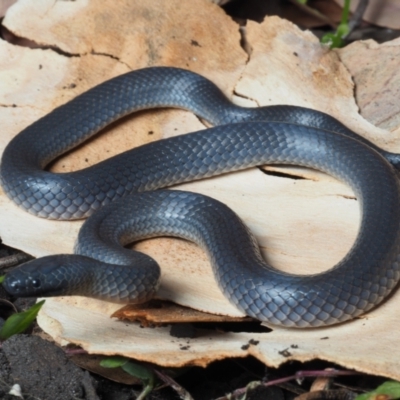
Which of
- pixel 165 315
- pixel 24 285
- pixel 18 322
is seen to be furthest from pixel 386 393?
pixel 24 285

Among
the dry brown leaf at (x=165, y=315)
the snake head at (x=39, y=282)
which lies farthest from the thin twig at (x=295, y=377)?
the snake head at (x=39, y=282)

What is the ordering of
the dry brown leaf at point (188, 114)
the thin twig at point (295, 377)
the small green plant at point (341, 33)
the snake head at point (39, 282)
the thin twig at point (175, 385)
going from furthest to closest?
the small green plant at point (341, 33), the dry brown leaf at point (188, 114), the snake head at point (39, 282), the thin twig at point (175, 385), the thin twig at point (295, 377)

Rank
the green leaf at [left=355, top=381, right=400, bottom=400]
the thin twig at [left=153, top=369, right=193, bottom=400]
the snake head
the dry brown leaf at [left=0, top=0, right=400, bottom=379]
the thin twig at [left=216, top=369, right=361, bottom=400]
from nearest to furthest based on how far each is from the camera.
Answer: the green leaf at [left=355, top=381, right=400, bottom=400]
the thin twig at [left=216, top=369, right=361, bottom=400]
the thin twig at [left=153, top=369, right=193, bottom=400]
the snake head
the dry brown leaf at [left=0, top=0, right=400, bottom=379]

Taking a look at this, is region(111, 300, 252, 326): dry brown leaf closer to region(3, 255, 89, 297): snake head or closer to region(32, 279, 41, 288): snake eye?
region(3, 255, 89, 297): snake head

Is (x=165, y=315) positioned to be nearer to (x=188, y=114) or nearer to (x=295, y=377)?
(x=295, y=377)

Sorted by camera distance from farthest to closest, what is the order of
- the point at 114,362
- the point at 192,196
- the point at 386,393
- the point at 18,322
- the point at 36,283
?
1. the point at 192,196
2. the point at 36,283
3. the point at 18,322
4. the point at 114,362
5. the point at 386,393

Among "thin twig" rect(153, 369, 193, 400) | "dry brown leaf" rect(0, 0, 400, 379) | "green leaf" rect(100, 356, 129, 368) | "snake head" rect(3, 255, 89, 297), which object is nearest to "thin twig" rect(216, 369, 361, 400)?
"thin twig" rect(153, 369, 193, 400)

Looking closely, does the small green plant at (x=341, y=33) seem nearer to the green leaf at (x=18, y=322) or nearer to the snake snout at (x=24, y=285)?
the snake snout at (x=24, y=285)
